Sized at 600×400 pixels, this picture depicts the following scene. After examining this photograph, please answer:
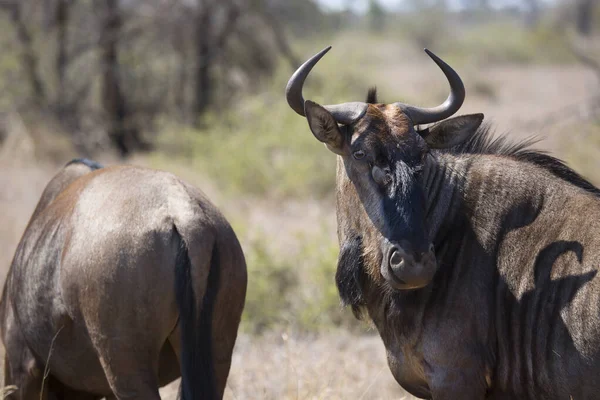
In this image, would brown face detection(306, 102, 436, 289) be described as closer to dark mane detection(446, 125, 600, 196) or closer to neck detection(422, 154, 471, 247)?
neck detection(422, 154, 471, 247)

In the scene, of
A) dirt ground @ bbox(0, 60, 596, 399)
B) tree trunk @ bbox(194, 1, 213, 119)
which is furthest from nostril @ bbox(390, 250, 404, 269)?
tree trunk @ bbox(194, 1, 213, 119)

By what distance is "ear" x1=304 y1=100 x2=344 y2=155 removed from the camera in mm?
3523

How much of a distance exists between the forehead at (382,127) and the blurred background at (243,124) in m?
1.65

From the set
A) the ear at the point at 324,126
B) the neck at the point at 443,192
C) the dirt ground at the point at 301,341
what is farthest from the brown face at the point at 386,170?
the dirt ground at the point at 301,341

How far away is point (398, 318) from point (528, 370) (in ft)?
2.02

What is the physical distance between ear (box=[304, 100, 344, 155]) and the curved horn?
338 millimetres

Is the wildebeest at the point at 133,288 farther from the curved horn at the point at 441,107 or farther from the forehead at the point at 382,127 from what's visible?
the curved horn at the point at 441,107

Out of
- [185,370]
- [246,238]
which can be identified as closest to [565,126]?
[246,238]

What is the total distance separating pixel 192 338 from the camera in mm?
3350

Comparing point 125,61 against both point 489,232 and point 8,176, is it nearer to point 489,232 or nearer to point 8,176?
point 8,176

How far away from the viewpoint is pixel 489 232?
3.57 metres

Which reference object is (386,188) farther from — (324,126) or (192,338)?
(192,338)

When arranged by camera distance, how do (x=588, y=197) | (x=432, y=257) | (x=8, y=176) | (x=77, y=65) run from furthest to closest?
(x=77, y=65), (x=8, y=176), (x=588, y=197), (x=432, y=257)

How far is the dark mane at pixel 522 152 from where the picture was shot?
3.65 metres
